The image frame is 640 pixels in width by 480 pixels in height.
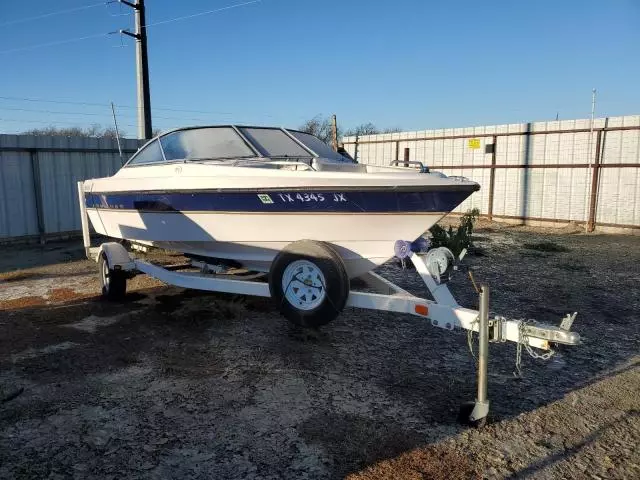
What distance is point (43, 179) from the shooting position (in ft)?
31.9

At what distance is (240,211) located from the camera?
4266 mm

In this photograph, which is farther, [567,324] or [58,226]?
[58,226]

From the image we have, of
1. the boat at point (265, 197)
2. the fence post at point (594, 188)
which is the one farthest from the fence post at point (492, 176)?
the boat at point (265, 197)

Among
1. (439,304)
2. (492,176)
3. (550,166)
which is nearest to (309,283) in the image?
(439,304)

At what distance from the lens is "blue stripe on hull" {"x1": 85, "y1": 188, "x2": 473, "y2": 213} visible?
3.68 m

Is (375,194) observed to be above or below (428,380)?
above

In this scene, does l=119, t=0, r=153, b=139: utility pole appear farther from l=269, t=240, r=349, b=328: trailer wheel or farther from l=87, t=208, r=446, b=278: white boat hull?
l=269, t=240, r=349, b=328: trailer wheel

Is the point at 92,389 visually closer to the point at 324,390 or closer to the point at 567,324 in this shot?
the point at 324,390

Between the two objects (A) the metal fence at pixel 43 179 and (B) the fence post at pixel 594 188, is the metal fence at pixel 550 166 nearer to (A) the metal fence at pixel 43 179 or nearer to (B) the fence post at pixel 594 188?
(B) the fence post at pixel 594 188

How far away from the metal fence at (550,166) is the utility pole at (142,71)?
7685 millimetres

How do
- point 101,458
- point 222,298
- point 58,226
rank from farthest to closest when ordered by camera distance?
point 58,226
point 222,298
point 101,458

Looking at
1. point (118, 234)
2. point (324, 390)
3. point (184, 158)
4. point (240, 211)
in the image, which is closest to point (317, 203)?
point (240, 211)

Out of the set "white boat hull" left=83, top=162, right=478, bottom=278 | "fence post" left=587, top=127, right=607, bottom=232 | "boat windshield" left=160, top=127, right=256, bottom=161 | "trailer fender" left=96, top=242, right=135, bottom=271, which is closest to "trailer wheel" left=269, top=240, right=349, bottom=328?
"white boat hull" left=83, top=162, right=478, bottom=278

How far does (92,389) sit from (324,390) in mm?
1571
